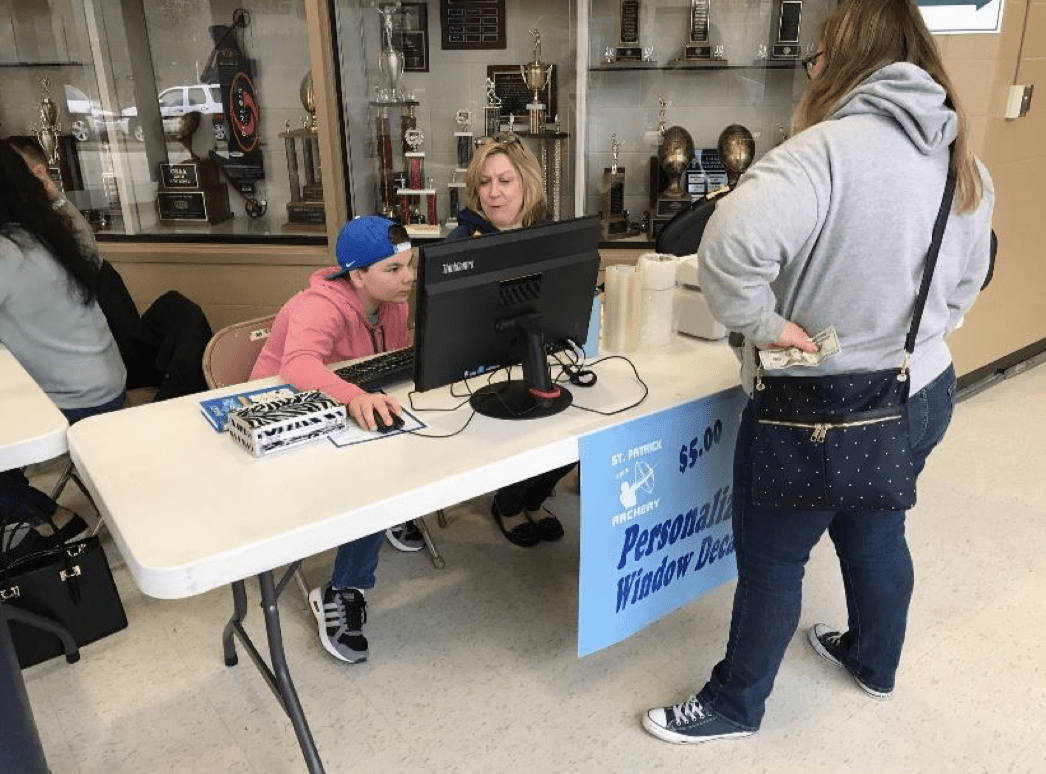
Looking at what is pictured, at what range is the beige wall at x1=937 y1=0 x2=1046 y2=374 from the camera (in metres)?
2.88

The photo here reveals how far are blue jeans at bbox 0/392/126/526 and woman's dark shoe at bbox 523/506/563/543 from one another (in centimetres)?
128

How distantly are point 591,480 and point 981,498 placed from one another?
180 cm

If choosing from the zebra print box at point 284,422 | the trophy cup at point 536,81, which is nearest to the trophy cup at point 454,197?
the trophy cup at point 536,81

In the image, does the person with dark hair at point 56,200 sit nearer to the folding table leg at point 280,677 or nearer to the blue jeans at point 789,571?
the folding table leg at point 280,677

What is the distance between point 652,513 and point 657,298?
521mm

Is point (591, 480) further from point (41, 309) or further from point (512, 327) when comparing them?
point (41, 309)

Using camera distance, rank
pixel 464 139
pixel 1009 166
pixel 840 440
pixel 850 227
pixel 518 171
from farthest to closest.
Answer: pixel 464 139 → pixel 1009 166 → pixel 518 171 → pixel 840 440 → pixel 850 227

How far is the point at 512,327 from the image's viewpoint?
1.60m

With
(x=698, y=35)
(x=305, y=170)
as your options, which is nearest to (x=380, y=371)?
(x=305, y=170)

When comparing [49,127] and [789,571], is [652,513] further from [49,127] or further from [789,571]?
[49,127]

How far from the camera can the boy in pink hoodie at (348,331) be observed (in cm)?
184

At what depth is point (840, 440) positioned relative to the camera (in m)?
1.47

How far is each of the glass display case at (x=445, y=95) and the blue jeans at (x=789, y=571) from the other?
2.13 m

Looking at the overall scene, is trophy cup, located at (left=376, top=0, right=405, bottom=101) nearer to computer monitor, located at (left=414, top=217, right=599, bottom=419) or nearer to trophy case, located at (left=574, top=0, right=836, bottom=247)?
trophy case, located at (left=574, top=0, right=836, bottom=247)
